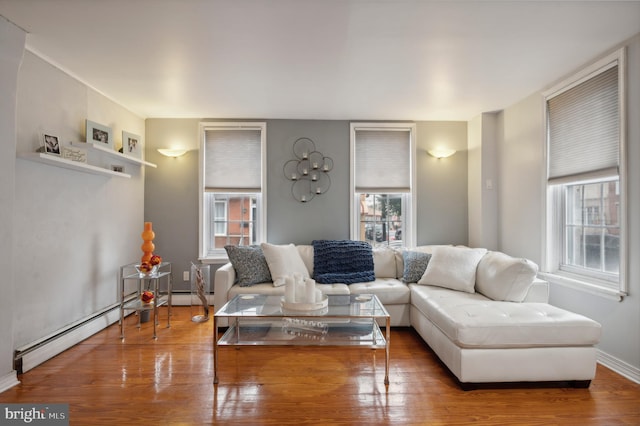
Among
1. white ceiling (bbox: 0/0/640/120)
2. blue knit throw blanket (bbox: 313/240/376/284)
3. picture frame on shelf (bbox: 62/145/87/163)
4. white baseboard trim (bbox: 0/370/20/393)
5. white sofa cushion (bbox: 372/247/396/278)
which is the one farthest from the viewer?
white sofa cushion (bbox: 372/247/396/278)

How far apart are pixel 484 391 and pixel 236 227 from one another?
3.41m

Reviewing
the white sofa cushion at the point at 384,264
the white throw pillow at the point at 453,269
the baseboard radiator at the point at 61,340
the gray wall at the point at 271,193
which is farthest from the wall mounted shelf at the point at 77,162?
the white throw pillow at the point at 453,269

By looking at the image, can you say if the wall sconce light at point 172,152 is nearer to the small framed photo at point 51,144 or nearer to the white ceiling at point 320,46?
the white ceiling at point 320,46

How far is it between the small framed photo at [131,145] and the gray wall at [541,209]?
447 cm

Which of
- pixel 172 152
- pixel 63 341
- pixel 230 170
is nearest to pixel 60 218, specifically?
pixel 63 341

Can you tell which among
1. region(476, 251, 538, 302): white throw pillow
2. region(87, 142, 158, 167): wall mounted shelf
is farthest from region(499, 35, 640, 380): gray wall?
region(87, 142, 158, 167): wall mounted shelf

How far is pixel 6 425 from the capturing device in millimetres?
1945

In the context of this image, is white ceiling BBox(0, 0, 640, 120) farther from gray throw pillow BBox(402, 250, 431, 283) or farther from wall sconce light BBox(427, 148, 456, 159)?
gray throw pillow BBox(402, 250, 431, 283)

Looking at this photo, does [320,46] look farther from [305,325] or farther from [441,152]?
[441,152]

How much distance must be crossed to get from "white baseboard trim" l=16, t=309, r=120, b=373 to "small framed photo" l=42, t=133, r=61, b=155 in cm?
156

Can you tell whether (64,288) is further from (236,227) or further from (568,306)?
(568,306)

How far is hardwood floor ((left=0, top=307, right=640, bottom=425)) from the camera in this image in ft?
6.68

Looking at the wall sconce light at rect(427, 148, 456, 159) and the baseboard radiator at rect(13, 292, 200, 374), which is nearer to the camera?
the baseboard radiator at rect(13, 292, 200, 374)

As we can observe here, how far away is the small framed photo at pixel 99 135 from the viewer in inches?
131
